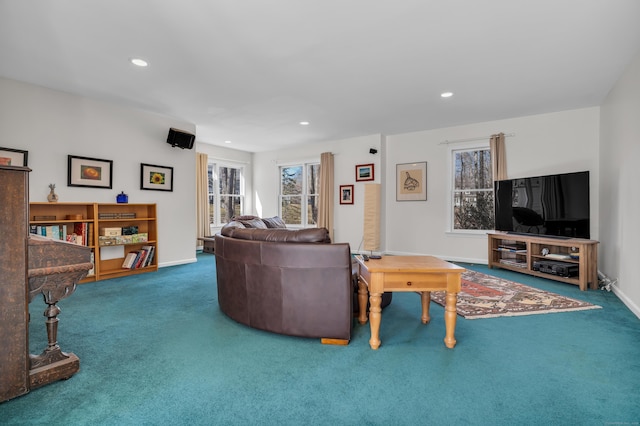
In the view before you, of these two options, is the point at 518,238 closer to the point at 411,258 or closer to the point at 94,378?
the point at 411,258

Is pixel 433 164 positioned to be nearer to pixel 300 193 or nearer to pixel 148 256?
pixel 300 193

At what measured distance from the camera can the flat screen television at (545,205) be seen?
4203 mm

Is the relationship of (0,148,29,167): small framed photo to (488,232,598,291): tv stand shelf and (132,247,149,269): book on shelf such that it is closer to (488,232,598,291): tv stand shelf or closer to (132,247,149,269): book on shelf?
(132,247,149,269): book on shelf

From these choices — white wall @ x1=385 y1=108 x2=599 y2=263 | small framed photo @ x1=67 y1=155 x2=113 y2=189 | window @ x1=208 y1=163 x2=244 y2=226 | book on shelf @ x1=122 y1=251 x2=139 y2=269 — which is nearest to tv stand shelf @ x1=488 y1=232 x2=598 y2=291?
white wall @ x1=385 y1=108 x2=599 y2=263

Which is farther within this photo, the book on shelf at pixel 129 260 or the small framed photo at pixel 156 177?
the small framed photo at pixel 156 177

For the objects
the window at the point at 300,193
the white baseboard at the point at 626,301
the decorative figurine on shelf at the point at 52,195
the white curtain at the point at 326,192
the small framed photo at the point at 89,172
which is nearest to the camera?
the white baseboard at the point at 626,301

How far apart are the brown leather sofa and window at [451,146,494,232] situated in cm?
437

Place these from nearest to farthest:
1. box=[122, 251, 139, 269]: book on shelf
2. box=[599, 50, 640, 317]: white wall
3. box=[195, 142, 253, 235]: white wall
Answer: box=[599, 50, 640, 317]: white wall → box=[122, 251, 139, 269]: book on shelf → box=[195, 142, 253, 235]: white wall

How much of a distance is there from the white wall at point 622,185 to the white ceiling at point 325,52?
12.3 inches

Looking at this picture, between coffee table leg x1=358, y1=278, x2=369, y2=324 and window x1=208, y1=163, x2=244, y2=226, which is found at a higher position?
window x1=208, y1=163, x2=244, y2=226

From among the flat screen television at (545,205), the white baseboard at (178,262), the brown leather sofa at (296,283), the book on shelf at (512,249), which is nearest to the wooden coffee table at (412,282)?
the brown leather sofa at (296,283)

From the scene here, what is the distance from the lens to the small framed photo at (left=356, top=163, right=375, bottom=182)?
262 inches

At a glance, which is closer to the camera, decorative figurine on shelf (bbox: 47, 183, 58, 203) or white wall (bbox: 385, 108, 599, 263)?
decorative figurine on shelf (bbox: 47, 183, 58, 203)

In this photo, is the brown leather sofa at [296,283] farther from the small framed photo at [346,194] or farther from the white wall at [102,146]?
the small framed photo at [346,194]
